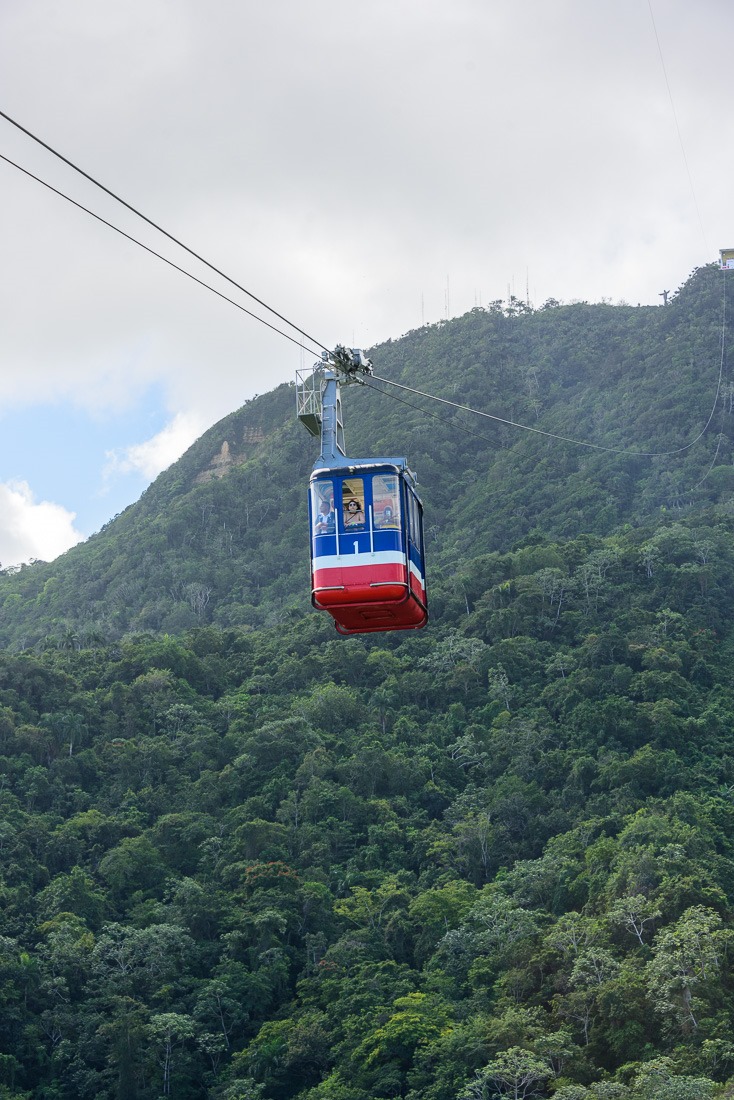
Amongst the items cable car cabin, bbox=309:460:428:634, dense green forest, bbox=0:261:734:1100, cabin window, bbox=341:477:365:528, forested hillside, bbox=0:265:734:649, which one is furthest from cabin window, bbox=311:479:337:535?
forested hillside, bbox=0:265:734:649

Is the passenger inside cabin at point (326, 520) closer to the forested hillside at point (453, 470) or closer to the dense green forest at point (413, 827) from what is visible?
the dense green forest at point (413, 827)

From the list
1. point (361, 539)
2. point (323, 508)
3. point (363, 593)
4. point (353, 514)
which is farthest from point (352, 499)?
point (363, 593)

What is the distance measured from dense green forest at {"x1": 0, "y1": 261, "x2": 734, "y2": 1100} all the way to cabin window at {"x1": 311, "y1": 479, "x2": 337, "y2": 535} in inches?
609

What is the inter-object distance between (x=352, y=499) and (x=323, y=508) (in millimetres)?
348

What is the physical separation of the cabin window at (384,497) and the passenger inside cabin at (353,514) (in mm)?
158

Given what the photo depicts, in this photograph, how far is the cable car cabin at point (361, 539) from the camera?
52.5ft

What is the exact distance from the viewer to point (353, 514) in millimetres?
16188

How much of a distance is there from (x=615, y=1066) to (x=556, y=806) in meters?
12.1

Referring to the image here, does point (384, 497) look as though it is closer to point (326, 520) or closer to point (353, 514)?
point (353, 514)

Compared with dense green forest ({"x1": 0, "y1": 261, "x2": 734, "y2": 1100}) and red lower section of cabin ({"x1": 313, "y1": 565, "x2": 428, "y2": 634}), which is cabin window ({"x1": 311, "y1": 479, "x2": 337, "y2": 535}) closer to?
red lower section of cabin ({"x1": 313, "y1": 565, "x2": 428, "y2": 634})

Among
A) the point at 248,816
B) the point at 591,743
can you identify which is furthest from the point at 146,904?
the point at 591,743

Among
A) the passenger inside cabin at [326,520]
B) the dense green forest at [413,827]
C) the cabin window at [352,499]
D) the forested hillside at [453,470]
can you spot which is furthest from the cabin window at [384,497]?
the forested hillside at [453,470]

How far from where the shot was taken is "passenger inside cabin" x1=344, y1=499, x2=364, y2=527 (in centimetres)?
1616

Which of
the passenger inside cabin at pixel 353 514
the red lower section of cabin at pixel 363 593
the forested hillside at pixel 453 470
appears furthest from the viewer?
the forested hillside at pixel 453 470
